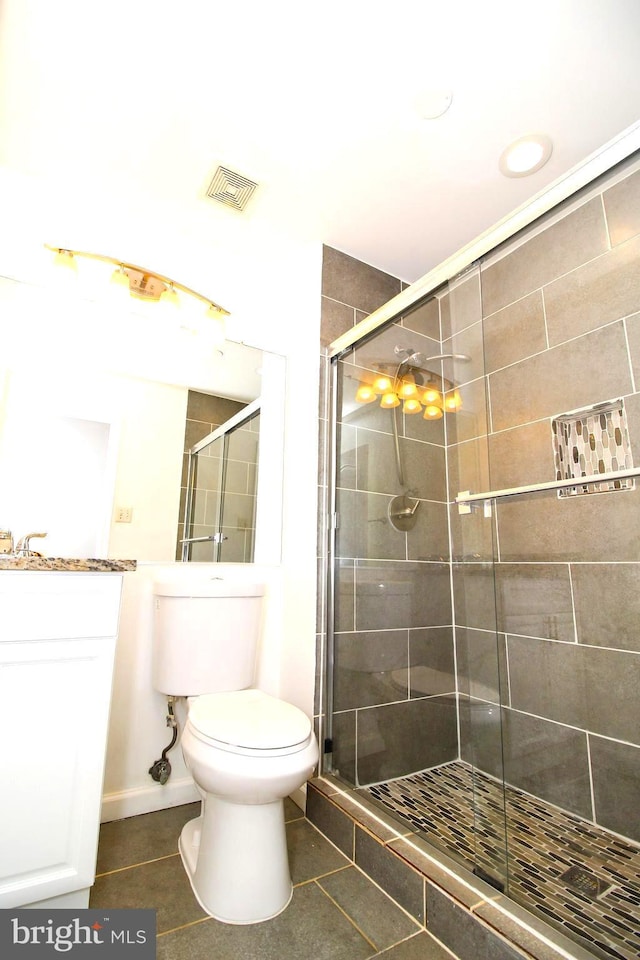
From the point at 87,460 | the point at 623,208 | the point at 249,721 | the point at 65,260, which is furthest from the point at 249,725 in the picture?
Result: the point at 623,208

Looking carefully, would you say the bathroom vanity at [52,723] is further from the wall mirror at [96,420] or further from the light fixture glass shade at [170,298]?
the light fixture glass shade at [170,298]

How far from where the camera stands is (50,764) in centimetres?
103

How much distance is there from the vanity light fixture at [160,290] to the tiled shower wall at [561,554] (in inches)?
39.9

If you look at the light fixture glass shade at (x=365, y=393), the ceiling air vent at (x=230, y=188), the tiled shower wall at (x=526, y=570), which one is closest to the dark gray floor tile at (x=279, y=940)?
the tiled shower wall at (x=526, y=570)

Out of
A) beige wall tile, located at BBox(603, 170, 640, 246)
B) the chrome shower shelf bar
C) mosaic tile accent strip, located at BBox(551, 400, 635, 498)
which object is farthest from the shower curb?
beige wall tile, located at BBox(603, 170, 640, 246)

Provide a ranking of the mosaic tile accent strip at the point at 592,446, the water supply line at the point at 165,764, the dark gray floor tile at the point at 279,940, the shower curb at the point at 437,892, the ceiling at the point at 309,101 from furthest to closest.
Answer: the water supply line at the point at 165,764 → the mosaic tile accent strip at the point at 592,446 → the ceiling at the point at 309,101 → the dark gray floor tile at the point at 279,940 → the shower curb at the point at 437,892

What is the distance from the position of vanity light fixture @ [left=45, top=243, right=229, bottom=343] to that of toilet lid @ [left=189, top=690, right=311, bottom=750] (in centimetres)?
140

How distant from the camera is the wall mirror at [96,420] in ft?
4.99

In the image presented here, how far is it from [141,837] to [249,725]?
2.13ft

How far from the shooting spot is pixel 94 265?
5.74 feet

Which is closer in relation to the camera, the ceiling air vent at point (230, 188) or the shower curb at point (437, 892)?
the shower curb at point (437, 892)

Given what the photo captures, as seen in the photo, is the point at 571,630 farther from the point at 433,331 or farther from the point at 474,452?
the point at 433,331

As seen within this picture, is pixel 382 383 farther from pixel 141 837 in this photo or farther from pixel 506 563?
pixel 141 837

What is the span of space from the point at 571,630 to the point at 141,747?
1.54 m
